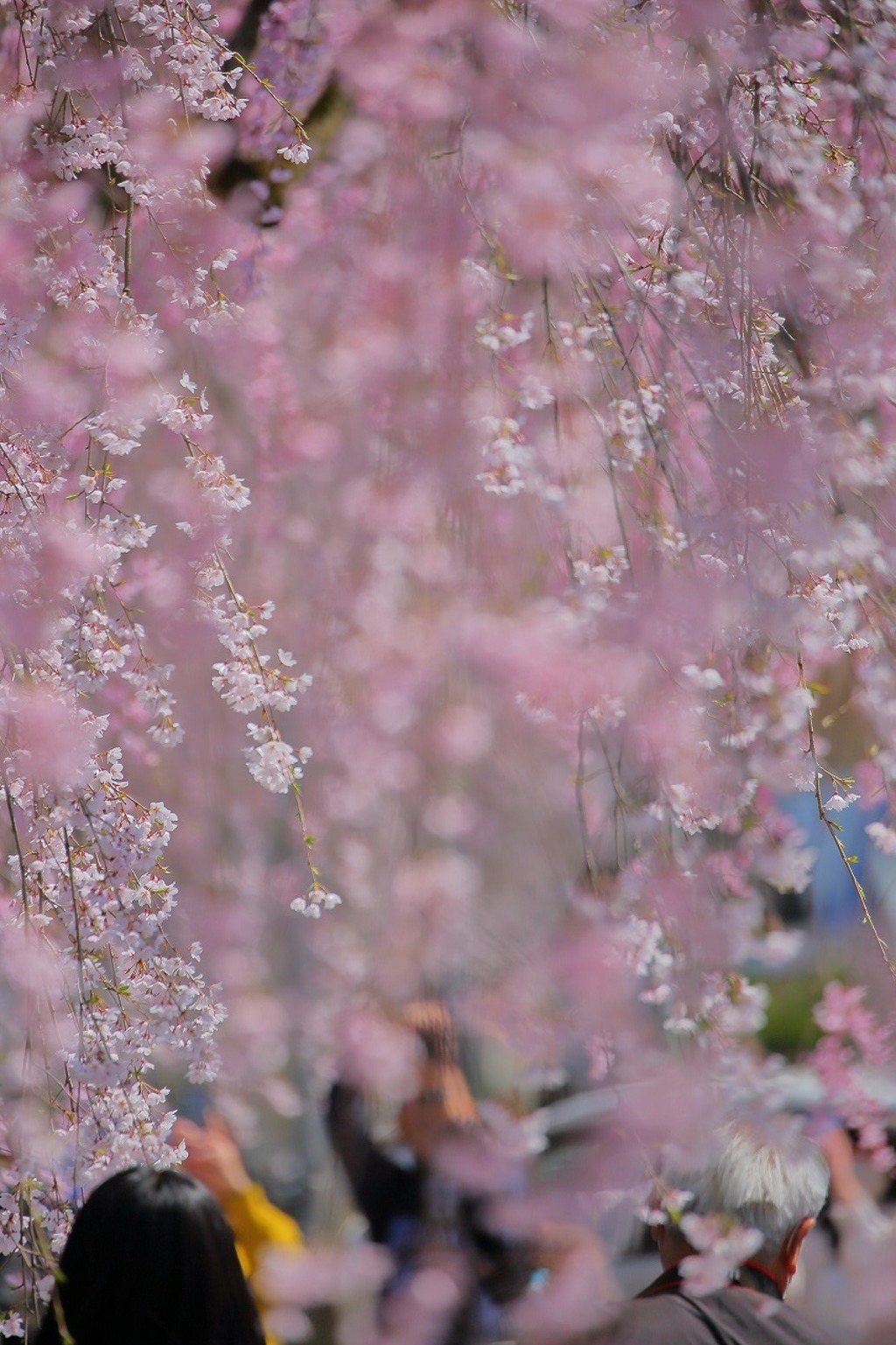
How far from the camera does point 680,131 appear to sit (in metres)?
1.72

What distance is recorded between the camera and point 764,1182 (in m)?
1.33

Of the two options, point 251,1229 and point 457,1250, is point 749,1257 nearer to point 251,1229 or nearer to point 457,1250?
point 457,1250

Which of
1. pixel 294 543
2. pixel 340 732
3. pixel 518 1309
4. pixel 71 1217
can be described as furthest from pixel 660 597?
pixel 294 543

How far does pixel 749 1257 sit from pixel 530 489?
122 centimetres

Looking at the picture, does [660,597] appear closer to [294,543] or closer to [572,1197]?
[572,1197]

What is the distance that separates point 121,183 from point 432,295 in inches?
43.7

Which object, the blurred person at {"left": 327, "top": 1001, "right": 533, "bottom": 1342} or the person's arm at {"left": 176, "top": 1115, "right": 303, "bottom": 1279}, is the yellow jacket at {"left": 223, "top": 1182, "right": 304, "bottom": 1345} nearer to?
the person's arm at {"left": 176, "top": 1115, "right": 303, "bottom": 1279}

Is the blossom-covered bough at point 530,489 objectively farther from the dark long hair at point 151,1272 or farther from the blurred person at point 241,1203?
the blurred person at point 241,1203

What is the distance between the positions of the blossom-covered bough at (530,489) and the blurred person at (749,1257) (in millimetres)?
62

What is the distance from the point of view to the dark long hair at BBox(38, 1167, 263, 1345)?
1150 mm

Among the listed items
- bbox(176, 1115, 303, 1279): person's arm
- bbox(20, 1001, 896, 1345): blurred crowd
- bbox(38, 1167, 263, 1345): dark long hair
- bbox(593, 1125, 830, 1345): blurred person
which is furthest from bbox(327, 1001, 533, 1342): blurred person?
bbox(38, 1167, 263, 1345): dark long hair

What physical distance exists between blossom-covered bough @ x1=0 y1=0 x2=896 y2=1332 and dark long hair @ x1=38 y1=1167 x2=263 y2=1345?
0.14 metres

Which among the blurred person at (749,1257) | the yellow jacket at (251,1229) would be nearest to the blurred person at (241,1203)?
the yellow jacket at (251,1229)

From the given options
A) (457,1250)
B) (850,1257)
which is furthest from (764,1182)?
(457,1250)
